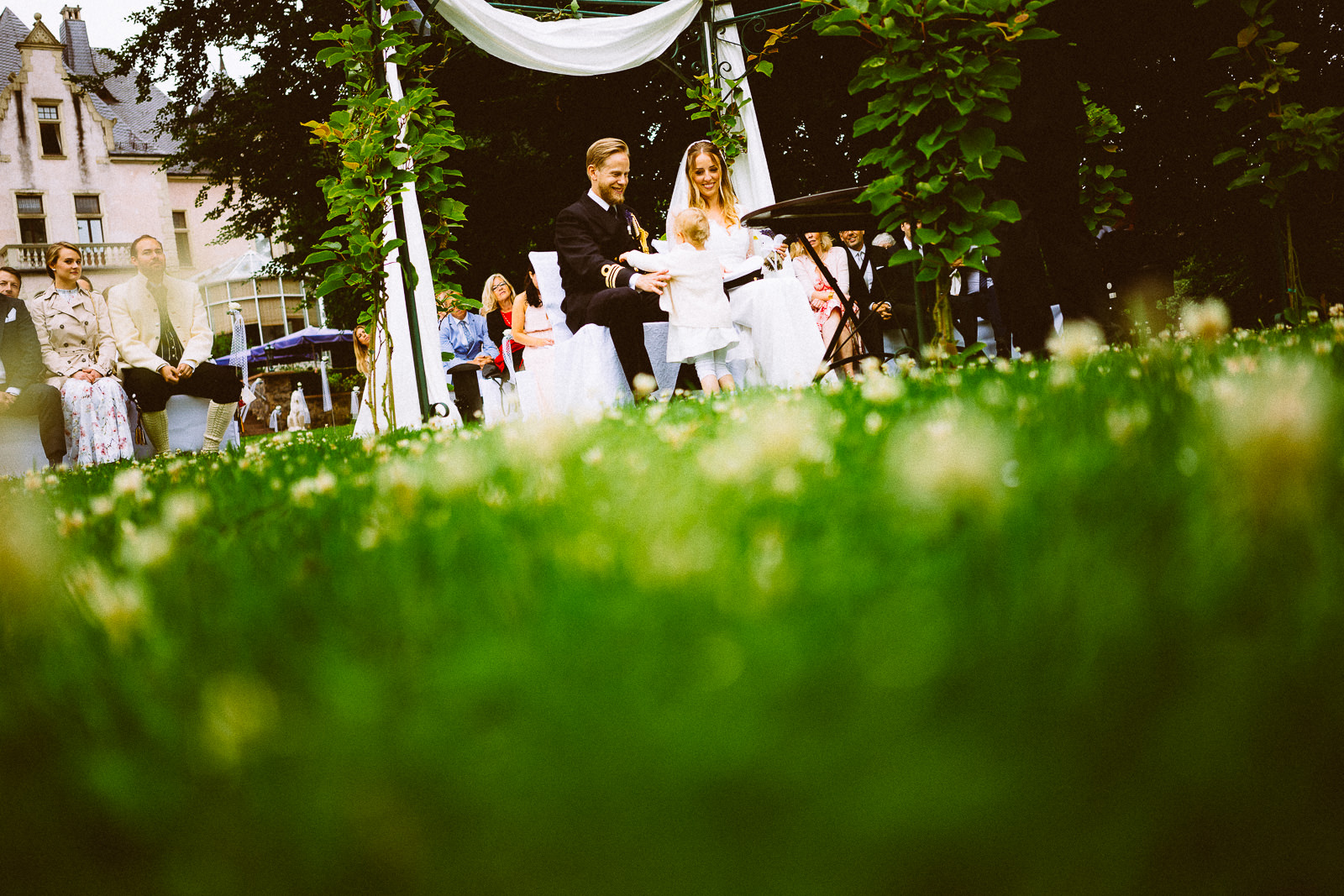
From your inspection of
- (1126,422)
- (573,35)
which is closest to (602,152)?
(573,35)

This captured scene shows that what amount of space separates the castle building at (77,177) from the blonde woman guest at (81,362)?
3417 cm

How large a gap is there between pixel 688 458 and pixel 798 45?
14254mm

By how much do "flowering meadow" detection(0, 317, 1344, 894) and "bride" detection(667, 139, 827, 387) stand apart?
5.39 meters

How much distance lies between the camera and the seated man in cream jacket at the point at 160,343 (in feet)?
22.9

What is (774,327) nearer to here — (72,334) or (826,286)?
(826,286)

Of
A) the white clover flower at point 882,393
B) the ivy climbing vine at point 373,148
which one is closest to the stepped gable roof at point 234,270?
the ivy climbing vine at point 373,148

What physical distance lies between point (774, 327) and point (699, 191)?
1.42m

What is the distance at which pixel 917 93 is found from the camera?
3600 millimetres

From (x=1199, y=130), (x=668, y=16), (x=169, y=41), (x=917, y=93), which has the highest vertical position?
(x=169, y=41)

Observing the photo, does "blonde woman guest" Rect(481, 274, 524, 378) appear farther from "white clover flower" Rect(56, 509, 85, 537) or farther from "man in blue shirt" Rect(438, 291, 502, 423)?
"white clover flower" Rect(56, 509, 85, 537)

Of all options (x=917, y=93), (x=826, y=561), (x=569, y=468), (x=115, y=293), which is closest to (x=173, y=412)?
(x=115, y=293)

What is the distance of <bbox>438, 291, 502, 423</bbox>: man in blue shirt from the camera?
9.68 m

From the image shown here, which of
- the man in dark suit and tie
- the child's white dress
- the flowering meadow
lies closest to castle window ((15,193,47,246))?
the man in dark suit and tie

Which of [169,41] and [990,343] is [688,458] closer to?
[990,343]
